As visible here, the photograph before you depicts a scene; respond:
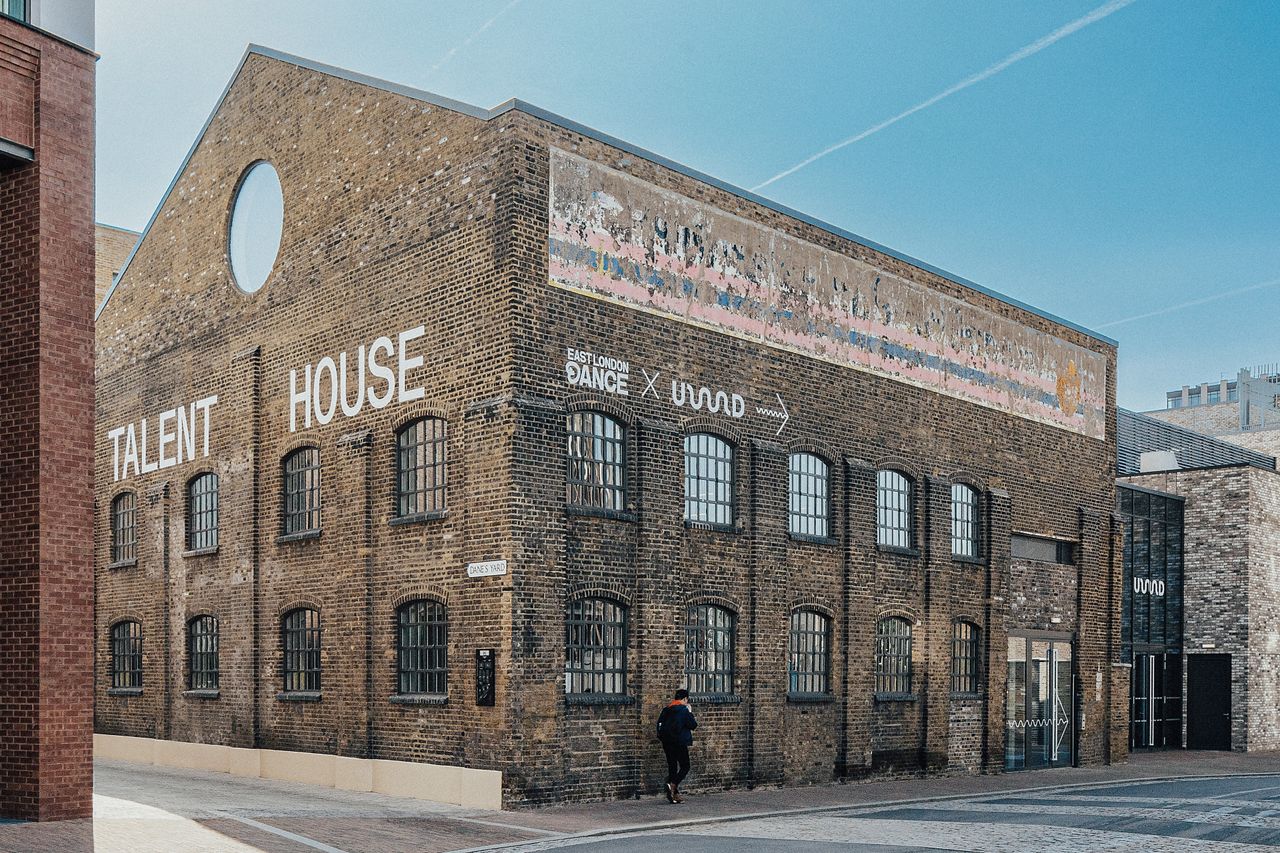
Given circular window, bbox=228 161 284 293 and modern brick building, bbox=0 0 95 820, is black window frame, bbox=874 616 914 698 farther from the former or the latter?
modern brick building, bbox=0 0 95 820

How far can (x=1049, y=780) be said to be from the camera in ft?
80.1

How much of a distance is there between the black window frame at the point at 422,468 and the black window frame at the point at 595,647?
2.50 m

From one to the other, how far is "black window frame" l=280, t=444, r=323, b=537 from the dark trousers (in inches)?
273

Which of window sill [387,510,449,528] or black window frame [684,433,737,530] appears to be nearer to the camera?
window sill [387,510,449,528]

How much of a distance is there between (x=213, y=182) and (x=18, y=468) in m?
11.8

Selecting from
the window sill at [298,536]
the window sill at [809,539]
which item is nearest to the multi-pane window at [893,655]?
the window sill at [809,539]

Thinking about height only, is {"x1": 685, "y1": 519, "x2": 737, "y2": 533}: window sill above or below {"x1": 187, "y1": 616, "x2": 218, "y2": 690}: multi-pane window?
above

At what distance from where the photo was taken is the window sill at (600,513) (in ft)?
60.6

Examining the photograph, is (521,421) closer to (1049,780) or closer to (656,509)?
(656,509)

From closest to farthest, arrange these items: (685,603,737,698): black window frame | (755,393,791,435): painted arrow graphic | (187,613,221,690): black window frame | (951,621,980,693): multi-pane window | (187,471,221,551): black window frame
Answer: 1. (685,603,737,698): black window frame
2. (755,393,791,435): painted arrow graphic
3. (187,613,221,690): black window frame
4. (187,471,221,551): black window frame
5. (951,621,980,693): multi-pane window

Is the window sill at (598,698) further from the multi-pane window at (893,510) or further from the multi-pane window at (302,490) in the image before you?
the multi-pane window at (893,510)

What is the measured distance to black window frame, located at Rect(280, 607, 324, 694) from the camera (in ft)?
70.1

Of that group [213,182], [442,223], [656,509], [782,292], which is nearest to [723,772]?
[656,509]

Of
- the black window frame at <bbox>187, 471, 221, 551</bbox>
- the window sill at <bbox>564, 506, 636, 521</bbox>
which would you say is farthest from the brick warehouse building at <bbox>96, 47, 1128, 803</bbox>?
the black window frame at <bbox>187, 471, 221, 551</bbox>
